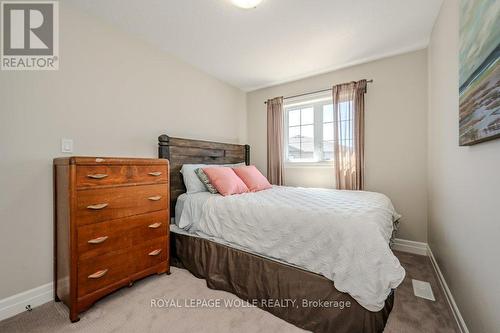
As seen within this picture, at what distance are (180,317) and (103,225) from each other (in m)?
0.87

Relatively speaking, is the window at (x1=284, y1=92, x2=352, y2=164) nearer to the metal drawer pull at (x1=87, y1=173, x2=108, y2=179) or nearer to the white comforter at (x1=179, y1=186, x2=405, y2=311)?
the white comforter at (x1=179, y1=186, x2=405, y2=311)

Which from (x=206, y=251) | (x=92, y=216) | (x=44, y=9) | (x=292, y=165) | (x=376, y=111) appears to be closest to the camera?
(x=92, y=216)

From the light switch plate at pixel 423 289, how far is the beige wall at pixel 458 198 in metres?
0.19

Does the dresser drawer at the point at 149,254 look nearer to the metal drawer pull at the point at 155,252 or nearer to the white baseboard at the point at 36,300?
the metal drawer pull at the point at 155,252

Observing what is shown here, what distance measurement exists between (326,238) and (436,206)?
1.53 m

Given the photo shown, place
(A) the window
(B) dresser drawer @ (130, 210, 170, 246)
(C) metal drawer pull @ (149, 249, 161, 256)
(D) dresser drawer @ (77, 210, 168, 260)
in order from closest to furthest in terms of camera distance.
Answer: (D) dresser drawer @ (77, 210, 168, 260), (B) dresser drawer @ (130, 210, 170, 246), (C) metal drawer pull @ (149, 249, 161, 256), (A) the window

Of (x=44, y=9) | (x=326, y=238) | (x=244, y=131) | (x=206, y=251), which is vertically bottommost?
(x=206, y=251)

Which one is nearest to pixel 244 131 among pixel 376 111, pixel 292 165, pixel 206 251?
pixel 292 165

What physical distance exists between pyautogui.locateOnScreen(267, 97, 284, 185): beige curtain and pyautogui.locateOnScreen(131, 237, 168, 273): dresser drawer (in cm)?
200

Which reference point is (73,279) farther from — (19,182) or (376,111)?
(376,111)

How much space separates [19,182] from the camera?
1.55 m

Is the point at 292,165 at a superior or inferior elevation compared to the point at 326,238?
superior

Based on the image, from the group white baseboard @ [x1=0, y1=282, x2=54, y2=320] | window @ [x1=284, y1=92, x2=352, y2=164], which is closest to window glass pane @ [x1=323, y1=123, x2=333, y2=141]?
window @ [x1=284, y1=92, x2=352, y2=164]

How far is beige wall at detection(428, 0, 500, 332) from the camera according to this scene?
97 cm
